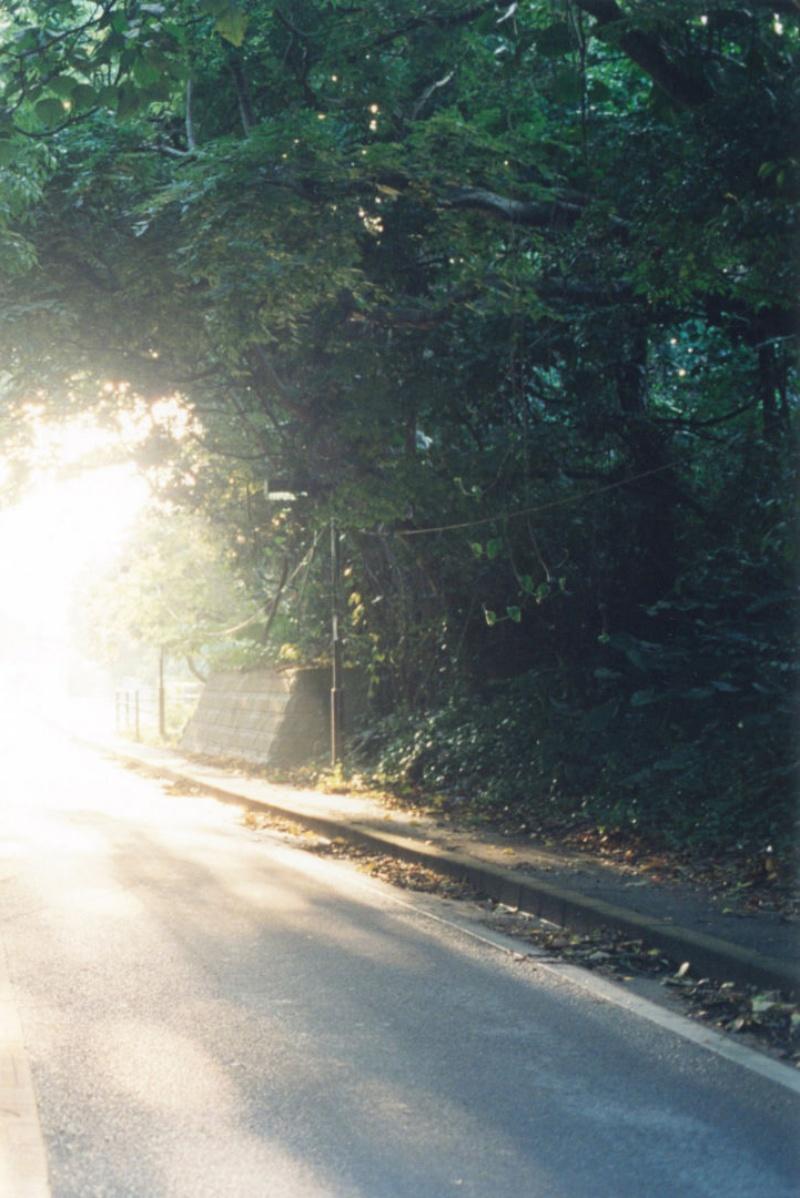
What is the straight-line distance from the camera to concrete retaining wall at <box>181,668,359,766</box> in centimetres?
2216

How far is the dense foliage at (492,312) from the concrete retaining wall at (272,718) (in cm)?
355

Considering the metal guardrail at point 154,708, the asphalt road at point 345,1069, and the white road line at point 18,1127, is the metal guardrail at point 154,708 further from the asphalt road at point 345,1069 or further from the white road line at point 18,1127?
the white road line at point 18,1127

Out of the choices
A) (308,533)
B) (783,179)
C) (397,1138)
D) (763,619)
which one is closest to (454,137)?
(783,179)

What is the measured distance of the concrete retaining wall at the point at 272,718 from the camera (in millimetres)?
22156

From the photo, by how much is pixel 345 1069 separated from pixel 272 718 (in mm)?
17857

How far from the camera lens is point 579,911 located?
870 cm

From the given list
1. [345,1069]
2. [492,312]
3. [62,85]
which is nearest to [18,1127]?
[345,1069]

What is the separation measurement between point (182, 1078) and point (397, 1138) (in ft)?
3.55

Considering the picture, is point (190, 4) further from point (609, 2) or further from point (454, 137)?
point (609, 2)

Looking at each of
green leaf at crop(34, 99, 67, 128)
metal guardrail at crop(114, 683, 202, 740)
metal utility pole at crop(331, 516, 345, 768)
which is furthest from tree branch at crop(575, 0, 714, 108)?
metal guardrail at crop(114, 683, 202, 740)

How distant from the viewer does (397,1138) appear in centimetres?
453

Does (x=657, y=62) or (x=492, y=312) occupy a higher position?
(x=657, y=62)

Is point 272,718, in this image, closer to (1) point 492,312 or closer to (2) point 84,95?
(1) point 492,312

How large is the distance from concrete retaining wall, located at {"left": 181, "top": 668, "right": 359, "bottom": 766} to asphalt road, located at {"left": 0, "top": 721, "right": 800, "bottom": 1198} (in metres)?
12.6
